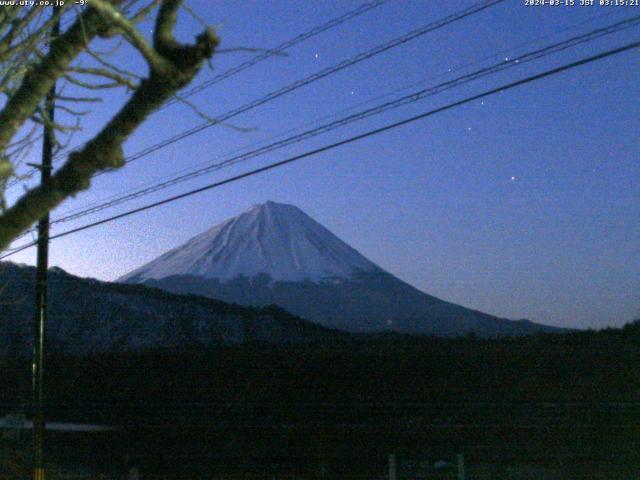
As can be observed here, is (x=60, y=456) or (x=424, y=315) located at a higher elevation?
(x=424, y=315)

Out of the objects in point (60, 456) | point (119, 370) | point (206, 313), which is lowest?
point (60, 456)

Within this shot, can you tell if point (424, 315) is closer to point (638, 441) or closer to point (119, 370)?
point (119, 370)

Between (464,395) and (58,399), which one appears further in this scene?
(58,399)

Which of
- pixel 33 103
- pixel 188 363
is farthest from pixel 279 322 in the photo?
pixel 33 103

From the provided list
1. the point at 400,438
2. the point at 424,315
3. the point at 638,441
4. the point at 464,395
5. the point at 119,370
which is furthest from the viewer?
the point at 424,315

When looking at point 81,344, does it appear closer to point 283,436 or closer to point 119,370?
point 119,370

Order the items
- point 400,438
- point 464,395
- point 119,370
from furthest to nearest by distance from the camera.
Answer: point 119,370 < point 464,395 < point 400,438
